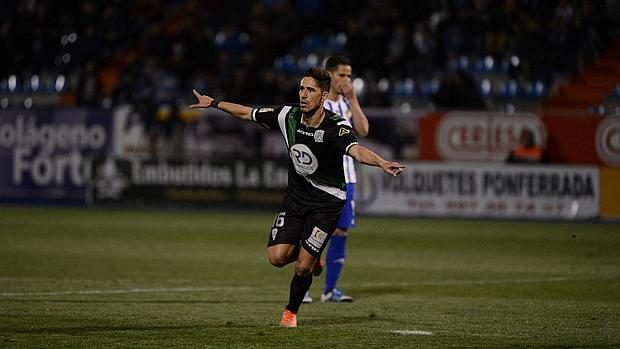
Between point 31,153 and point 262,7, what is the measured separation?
6.71 metres

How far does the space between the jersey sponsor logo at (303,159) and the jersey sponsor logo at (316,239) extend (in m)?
0.47

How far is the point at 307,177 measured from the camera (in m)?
9.70

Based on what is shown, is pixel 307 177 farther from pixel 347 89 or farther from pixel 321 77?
pixel 347 89

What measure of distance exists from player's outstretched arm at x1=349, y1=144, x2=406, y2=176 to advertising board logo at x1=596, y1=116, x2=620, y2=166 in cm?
1487

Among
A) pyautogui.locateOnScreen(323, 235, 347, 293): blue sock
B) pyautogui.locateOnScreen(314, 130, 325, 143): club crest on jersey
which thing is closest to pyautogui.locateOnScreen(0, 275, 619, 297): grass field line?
pyautogui.locateOnScreen(323, 235, 347, 293): blue sock

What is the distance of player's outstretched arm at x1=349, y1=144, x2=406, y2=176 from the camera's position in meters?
8.55

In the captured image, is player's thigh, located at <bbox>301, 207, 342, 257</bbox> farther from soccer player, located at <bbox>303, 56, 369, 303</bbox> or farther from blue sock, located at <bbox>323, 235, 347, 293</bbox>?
blue sock, located at <bbox>323, 235, 347, 293</bbox>

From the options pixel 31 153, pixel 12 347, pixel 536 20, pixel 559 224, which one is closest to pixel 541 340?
pixel 12 347

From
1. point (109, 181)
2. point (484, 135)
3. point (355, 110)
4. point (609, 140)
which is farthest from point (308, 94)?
point (109, 181)

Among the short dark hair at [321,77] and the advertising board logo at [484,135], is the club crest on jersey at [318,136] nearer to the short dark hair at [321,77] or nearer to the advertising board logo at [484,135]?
the short dark hair at [321,77]

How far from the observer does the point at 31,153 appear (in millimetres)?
26938

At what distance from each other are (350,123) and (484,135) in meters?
12.3

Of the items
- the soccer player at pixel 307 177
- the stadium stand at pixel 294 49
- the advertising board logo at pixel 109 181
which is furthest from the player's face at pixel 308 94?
the advertising board logo at pixel 109 181

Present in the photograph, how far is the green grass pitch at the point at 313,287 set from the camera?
8.89m
